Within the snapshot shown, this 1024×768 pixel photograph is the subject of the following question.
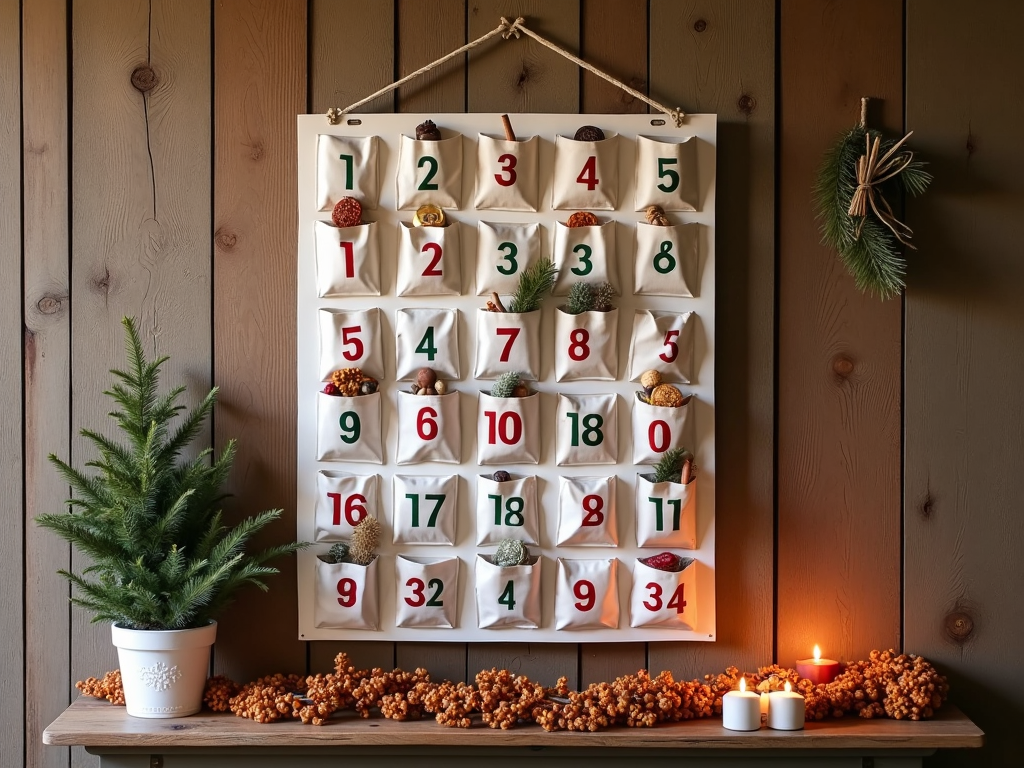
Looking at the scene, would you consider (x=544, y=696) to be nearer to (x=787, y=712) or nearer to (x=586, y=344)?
(x=787, y=712)

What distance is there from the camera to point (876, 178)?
1549mm

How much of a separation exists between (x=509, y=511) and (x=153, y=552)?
59 centimetres

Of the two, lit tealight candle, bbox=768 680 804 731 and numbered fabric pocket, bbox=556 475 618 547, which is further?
numbered fabric pocket, bbox=556 475 618 547

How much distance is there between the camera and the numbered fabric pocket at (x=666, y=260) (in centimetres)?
157

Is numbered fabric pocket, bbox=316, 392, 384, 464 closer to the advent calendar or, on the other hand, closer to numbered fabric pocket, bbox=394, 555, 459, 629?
the advent calendar

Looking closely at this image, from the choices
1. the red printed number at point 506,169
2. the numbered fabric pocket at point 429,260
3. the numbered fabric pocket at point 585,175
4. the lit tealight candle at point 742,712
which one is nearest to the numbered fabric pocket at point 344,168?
the numbered fabric pocket at point 429,260

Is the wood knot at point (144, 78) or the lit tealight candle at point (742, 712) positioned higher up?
the wood knot at point (144, 78)

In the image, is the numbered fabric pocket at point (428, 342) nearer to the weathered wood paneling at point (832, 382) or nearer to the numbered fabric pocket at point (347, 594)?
the numbered fabric pocket at point (347, 594)

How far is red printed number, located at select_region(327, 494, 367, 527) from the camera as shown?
5.18ft

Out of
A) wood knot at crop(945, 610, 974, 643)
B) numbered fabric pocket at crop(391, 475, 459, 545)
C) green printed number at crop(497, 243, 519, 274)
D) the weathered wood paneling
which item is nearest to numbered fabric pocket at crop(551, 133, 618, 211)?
green printed number at crop(497, 243, 519, 274)

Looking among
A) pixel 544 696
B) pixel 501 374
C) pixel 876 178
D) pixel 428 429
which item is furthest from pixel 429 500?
pixel 876 178

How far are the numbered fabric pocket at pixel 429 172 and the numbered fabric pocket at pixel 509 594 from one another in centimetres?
64

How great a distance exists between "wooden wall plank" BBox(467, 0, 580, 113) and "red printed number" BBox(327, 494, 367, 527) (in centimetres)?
72

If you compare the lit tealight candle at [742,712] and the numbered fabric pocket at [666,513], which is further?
the numbered fabric pocket at [666,513]
